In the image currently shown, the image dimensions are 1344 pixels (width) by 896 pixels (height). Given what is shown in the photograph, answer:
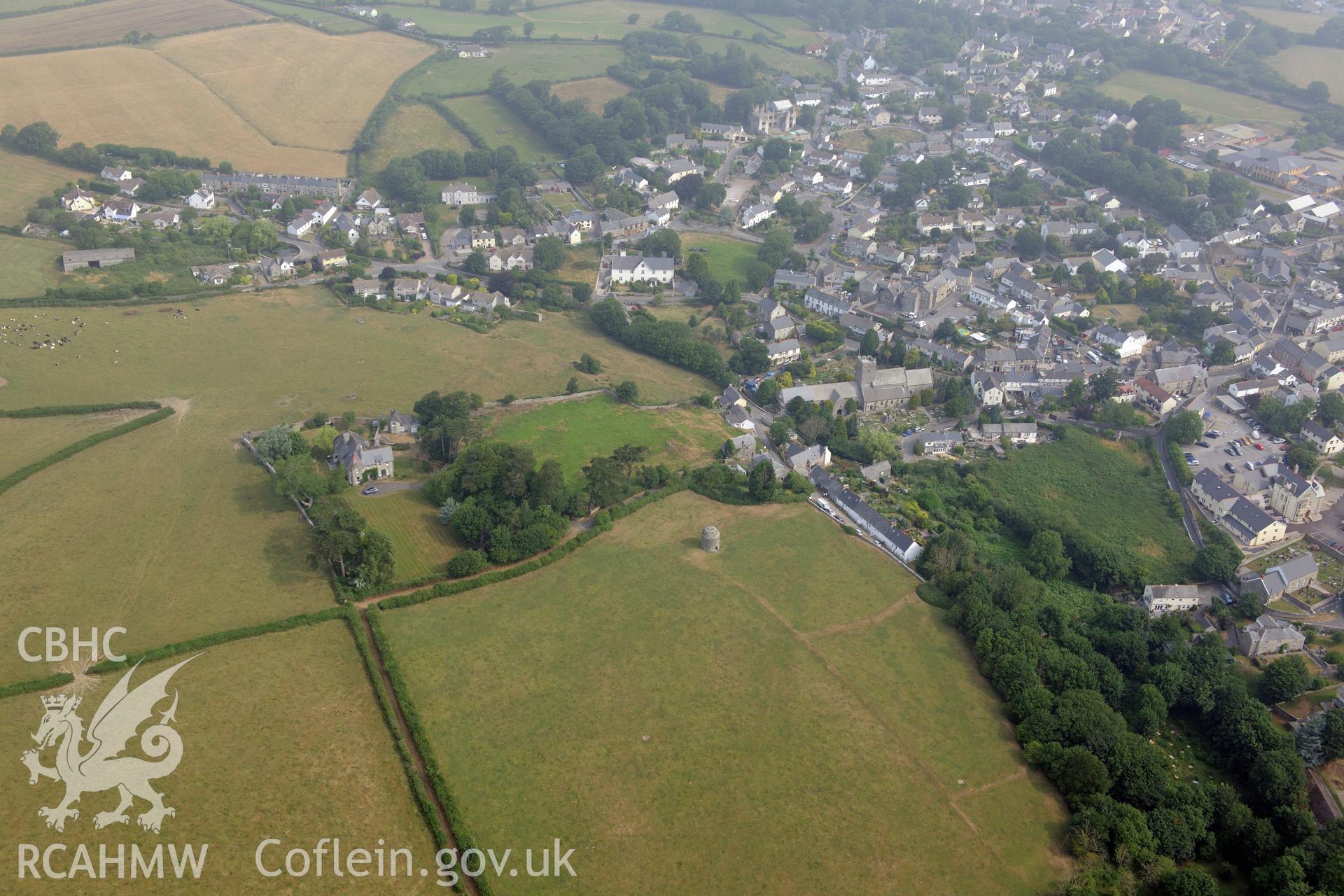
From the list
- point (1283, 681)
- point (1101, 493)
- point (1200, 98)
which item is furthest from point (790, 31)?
point (1283, 681)

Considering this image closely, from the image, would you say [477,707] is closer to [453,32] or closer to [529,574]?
[529,574]

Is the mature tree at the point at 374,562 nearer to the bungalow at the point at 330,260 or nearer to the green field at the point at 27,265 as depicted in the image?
the bungalow at the point at 330,260

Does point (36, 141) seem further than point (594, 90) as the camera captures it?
No

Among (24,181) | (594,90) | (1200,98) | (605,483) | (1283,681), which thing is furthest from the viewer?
(1200,98)

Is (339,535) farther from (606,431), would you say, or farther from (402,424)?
(606,431)

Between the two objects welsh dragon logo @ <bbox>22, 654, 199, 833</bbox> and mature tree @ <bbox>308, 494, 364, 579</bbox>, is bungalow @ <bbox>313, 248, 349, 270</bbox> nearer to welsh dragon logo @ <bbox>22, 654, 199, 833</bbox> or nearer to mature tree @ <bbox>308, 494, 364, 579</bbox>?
mature tree @ <bbox>308, 494, 364, 579</bbox>

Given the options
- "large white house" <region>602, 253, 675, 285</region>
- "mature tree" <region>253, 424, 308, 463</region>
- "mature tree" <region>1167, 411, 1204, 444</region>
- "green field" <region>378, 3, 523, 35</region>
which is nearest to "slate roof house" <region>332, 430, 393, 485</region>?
"mature tree" <region>253, 424, 308, 463</region>

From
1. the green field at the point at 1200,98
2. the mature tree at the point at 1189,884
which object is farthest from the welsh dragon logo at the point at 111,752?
the green field at the point at 1200,98
